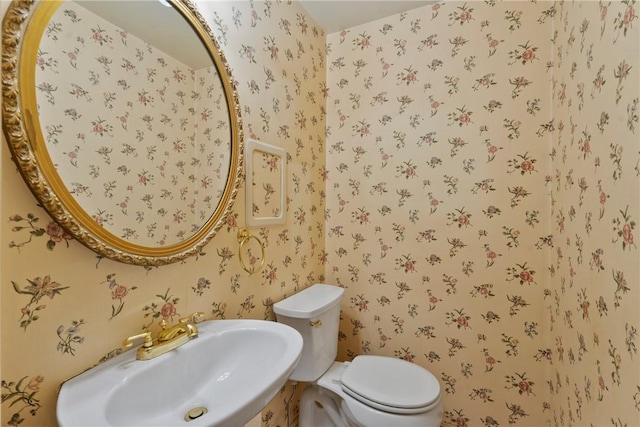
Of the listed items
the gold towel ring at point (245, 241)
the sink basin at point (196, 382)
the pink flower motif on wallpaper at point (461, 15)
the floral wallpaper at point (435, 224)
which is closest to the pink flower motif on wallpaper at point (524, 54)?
the floral wallpaper at point (435, 224)

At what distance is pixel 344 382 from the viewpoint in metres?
1.21

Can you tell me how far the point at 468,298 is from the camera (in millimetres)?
1415

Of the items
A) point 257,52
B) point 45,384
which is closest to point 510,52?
point 257,52

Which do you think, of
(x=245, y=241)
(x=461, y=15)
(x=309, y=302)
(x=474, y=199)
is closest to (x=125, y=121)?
(x=245, y=241)

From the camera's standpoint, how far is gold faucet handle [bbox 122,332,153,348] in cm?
68

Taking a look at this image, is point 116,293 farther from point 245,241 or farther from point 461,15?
point 461,15

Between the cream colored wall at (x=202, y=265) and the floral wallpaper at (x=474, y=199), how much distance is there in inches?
10.6

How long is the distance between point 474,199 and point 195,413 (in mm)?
1389

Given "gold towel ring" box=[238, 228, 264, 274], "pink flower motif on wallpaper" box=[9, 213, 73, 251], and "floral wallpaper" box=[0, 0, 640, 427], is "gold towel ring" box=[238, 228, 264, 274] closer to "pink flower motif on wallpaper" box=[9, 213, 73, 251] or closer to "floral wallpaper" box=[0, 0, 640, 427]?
"floral wallpaper" box=[0, 0, 640, 427]

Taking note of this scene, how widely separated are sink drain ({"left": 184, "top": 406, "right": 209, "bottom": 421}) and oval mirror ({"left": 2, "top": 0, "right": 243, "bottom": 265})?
0.40 metres

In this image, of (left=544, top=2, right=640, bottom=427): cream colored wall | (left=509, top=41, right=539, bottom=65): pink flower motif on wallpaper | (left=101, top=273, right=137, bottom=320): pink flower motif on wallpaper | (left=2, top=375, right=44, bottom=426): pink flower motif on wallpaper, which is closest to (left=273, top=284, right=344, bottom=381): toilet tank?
(left=101, top=273, right=137, bottom=320): pink flower motif on wallpaper

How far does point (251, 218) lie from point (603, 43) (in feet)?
3.95

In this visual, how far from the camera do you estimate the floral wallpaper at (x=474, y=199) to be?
1.02 m

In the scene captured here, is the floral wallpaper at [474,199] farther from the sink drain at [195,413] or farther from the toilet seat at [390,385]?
the sink drain at [195,413]
